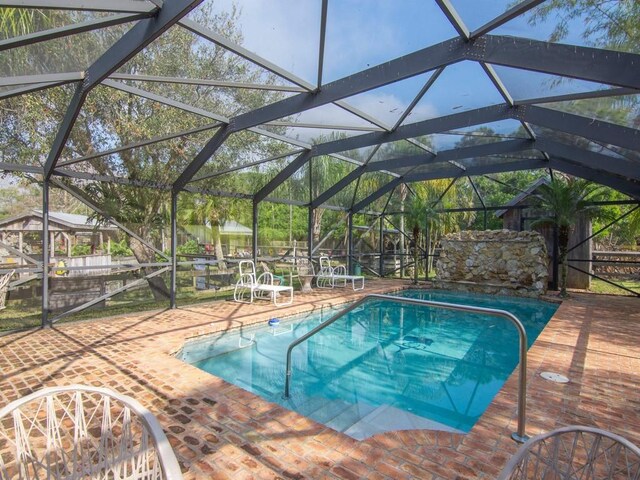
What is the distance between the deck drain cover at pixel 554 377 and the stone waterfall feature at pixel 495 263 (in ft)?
22.9

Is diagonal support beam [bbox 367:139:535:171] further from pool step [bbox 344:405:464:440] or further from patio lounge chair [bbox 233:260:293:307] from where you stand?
pool step [bbox 344:405:464:440]

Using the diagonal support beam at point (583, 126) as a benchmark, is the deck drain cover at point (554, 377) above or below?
below

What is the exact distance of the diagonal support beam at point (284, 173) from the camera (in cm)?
799

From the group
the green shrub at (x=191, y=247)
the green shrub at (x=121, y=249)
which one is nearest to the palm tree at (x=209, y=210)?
the green shrub at (x=191, y=247)

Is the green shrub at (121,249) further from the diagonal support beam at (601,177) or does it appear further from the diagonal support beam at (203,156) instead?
the diagonal support beam at (601,177)

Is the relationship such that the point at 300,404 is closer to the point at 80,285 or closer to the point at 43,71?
the point at 43,71

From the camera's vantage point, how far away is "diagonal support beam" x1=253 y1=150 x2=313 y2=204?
7.99 m

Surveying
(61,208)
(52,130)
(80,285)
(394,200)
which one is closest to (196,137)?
(52,130)

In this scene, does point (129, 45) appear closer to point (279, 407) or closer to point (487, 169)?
point (279, 407)

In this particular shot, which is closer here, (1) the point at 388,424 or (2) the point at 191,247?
(1) the point at 388,424

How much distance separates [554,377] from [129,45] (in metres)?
5.46

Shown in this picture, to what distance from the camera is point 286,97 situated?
6.80 metres

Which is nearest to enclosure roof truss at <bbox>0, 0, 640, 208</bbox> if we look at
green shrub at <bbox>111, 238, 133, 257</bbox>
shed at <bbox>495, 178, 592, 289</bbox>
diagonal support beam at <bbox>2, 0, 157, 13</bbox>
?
diagonal support beam at <bbox>2, 0, 157, 13</bbox>

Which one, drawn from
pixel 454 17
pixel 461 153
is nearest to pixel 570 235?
pixel 461 153
